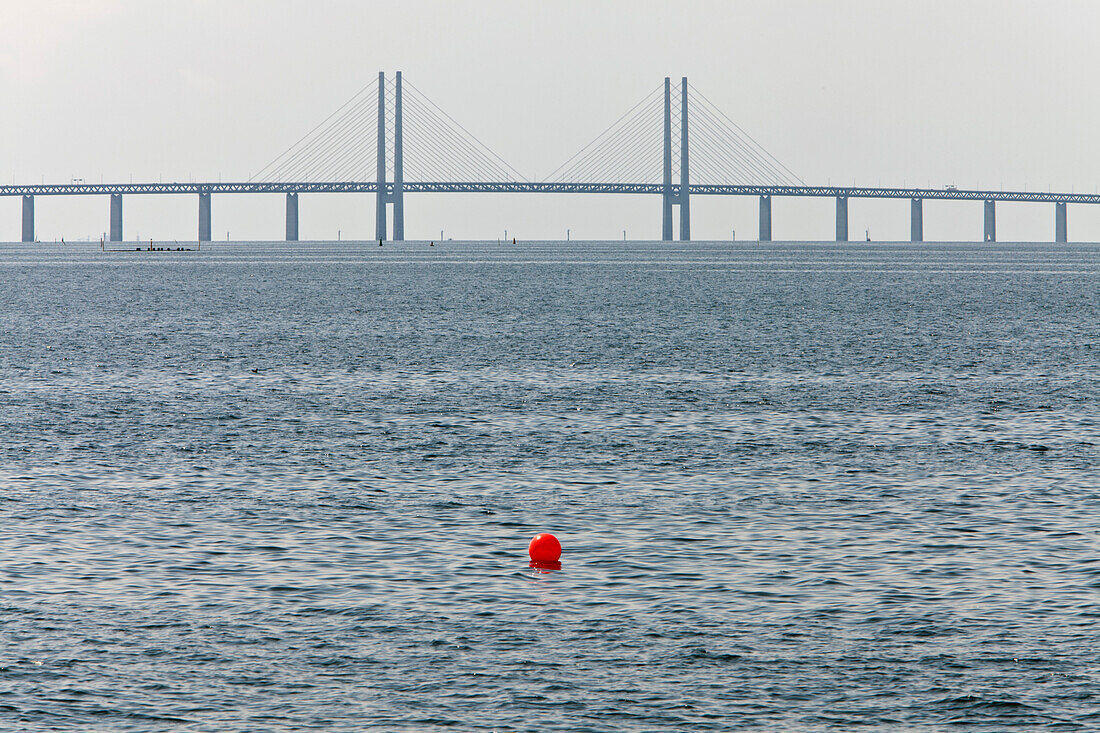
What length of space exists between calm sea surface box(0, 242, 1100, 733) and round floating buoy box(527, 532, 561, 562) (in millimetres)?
293

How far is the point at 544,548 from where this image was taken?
2055 cm

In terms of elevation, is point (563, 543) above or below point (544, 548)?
below

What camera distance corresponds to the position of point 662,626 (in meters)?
17.6

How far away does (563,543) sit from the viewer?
2191cm

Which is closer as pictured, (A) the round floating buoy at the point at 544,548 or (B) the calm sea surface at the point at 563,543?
(B) the calm sea surface at the point at 563,543

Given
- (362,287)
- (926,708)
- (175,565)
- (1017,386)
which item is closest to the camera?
(926,708)

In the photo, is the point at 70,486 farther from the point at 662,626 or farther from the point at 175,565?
the point at 662,626

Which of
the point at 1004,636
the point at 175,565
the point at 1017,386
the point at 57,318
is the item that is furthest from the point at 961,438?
the point at 57,318

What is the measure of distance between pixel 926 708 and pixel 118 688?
24.9 feet

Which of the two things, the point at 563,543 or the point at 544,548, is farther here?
the point at 563,543

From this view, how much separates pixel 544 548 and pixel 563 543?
54.5 inches

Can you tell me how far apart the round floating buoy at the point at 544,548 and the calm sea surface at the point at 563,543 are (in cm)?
29

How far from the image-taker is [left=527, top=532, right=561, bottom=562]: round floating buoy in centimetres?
2053

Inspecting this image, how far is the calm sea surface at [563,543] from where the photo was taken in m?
15.3
